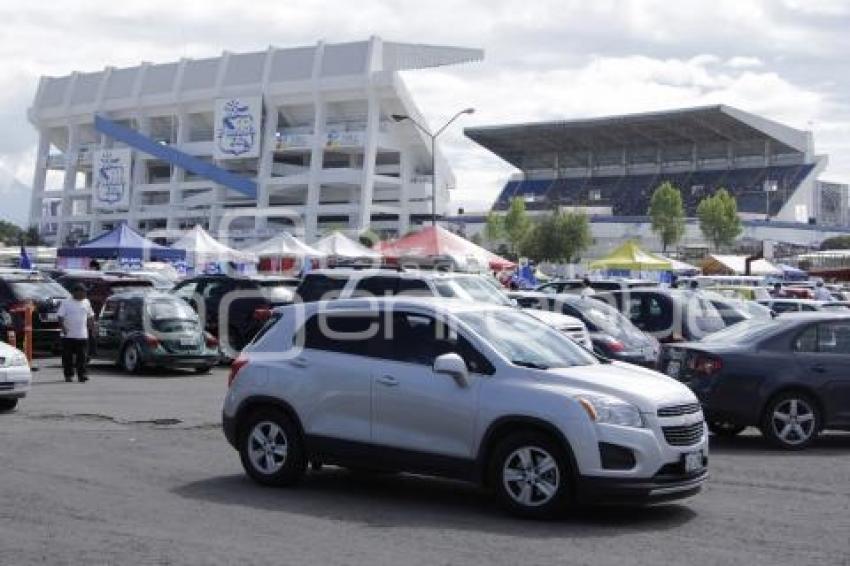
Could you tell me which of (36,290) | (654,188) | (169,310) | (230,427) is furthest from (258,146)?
(230,427)

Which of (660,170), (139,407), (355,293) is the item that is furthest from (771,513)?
(660,170)

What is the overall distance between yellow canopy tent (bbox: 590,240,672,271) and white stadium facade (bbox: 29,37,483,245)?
52.6 meters

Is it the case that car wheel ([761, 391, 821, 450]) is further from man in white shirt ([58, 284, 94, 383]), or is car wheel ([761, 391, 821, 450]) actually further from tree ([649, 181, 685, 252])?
tree ([649, 181, 685, 252])

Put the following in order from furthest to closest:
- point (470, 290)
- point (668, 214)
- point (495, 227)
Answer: point (495, 227) < point (668, 214) < point (470, 290)

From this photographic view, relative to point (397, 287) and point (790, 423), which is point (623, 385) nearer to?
point (790, 423)

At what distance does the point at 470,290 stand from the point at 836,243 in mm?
95702

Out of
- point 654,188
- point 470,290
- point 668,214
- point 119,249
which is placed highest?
point 654,188

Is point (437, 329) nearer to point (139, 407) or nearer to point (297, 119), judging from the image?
point (139, 407)

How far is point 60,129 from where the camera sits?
131250 mm

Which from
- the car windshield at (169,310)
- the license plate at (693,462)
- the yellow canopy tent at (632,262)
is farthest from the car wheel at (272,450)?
the yellow canopy tent at (632,262)

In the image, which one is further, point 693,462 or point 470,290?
point 470,290

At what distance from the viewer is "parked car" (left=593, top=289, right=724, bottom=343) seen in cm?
2052

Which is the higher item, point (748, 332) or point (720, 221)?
point (720, 221)

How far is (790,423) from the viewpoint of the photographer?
1226 cm
